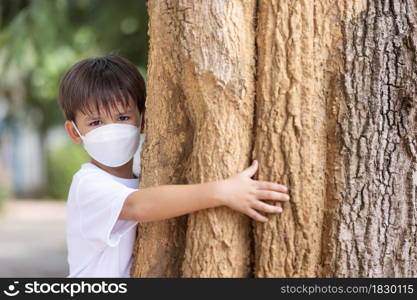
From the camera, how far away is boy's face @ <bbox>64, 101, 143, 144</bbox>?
2896mm

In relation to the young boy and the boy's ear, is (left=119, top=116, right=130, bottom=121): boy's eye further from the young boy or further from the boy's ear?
the boy's ear

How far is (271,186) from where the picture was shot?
248cm

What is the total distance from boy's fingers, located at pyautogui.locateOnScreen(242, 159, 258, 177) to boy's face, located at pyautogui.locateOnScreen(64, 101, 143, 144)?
0.65 m

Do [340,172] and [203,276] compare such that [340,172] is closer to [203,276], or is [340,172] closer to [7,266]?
[203,276]

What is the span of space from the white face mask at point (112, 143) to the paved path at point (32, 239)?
787cm

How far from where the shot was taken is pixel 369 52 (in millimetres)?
2543

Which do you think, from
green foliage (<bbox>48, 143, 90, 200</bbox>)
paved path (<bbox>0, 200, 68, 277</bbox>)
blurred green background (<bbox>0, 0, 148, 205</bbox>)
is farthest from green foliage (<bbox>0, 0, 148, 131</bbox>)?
green foliage (<bbox>48, 143, 90, 200</bbox>)

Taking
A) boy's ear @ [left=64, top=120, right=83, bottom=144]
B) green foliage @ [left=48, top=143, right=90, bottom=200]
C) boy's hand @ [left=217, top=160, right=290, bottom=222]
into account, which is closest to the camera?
boy's hand @ [left=217, top=160, right=290, bottom=222]

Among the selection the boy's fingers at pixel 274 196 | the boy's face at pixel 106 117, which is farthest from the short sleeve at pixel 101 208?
the boy's fingers at pixel 274 196

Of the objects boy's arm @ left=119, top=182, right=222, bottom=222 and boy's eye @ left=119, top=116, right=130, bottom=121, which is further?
boy's eye @ left=119, top=116, right=130, bottom=121

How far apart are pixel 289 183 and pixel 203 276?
46cm

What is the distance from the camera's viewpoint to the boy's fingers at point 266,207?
2.48 meters

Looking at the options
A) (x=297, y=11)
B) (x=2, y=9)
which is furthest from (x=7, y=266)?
(x=297, y=11)

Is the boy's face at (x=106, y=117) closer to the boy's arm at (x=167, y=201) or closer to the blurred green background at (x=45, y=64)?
the boy's arm at (x=167, y=201)
